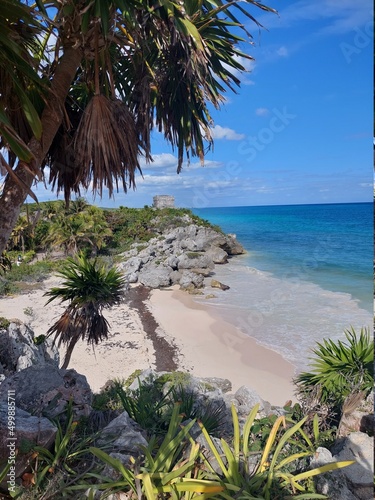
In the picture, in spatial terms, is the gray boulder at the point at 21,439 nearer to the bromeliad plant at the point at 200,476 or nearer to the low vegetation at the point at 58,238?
the bromeliad plant at the point at 200,476

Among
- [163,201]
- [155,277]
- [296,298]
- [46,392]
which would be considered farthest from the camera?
[163,201]

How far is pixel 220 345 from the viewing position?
10391 mm

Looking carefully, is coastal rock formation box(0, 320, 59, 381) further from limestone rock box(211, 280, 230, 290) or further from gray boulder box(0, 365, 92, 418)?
limestone rock box(211, 280, 230, 290)

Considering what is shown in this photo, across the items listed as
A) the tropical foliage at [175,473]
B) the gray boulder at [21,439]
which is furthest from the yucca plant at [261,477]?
the gray boulder at [21,439]

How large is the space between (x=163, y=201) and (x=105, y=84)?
85.4ft

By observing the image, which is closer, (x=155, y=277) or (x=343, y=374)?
(x=343, y=374)

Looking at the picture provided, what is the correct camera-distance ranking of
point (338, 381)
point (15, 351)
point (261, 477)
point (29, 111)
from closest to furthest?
1. point (29, 111)
2. point (261, 477)
3. point (338, 381)
4. point (15, 351)

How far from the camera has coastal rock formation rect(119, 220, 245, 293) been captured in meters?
18.3

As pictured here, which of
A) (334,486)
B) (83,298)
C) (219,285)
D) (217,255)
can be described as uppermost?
(83,298)

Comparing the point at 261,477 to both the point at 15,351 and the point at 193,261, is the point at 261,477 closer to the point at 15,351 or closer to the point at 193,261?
the point at 15,351

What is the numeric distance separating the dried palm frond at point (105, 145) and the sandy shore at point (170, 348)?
3914 mm

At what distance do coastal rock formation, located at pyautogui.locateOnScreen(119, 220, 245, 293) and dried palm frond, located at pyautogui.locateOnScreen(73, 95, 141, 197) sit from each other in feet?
40.2

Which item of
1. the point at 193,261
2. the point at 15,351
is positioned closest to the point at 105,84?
the point at 15,351

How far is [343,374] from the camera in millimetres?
3482
